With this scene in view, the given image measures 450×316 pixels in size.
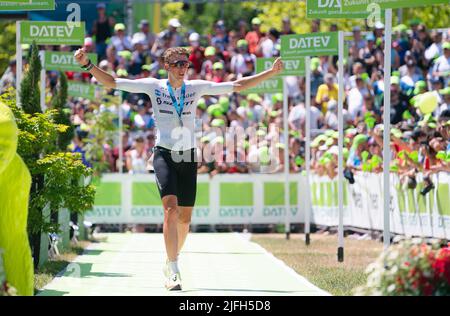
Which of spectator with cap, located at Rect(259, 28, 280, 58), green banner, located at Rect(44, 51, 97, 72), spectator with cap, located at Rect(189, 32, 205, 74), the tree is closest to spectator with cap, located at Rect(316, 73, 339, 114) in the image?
spectator with cap, located at Rect(259, 28, 280, 58)

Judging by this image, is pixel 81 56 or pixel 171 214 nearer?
pixel 81 56

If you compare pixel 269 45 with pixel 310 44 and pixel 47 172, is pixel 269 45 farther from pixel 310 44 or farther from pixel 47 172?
pixel 47 172

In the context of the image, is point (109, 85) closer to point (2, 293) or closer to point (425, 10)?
point (2, 293)

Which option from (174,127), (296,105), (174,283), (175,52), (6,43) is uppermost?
(6,43)

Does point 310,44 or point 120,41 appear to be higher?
point 120,41

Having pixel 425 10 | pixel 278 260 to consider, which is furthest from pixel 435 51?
pixel 278 260

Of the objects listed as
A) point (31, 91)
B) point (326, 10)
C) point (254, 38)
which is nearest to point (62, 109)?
point (31, 91)

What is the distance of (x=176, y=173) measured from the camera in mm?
12766

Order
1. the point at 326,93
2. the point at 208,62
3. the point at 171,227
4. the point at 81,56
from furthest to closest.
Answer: the point at 208,62 → the point at 326,93 → the point at 171,227 → the point at 81,56

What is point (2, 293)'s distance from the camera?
8.03 m

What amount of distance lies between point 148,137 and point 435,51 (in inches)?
289

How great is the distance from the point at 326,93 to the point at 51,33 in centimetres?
1345

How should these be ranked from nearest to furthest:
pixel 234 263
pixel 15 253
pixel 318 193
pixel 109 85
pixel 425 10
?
pixel 15 253, pixel 109 85, pixel 234 263, pixel 318 193, pixel 425 10

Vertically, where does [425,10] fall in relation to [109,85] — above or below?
above
